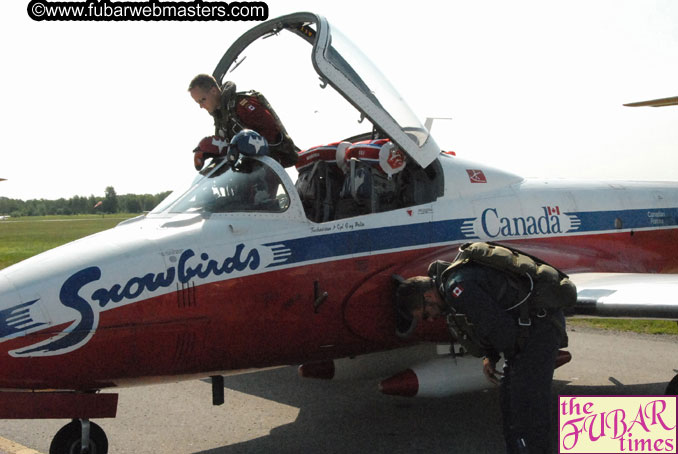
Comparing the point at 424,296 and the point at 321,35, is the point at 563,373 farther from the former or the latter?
the point at 321,35

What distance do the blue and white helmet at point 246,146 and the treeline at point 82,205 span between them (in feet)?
381

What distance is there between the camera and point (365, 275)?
5.21 metres

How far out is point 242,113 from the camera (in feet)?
19.0

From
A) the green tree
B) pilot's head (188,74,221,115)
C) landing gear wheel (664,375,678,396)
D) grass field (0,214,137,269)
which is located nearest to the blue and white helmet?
pilot's head (188,74,221,115)

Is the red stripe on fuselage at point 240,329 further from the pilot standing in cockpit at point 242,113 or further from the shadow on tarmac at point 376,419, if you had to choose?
the pilot standing in cockpit at point 242,113

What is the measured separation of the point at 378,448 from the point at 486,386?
1174 millimetres

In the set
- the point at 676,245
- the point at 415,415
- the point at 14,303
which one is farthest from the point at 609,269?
the point at 14,303

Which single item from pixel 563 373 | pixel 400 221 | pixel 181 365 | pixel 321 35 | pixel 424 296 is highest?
pixel 321 35

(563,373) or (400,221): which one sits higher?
(400,221)

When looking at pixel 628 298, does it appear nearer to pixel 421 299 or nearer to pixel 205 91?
pixel 421 299

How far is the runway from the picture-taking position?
17.6ft

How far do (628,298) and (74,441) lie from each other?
4.41 m

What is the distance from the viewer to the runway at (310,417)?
5.38 meters

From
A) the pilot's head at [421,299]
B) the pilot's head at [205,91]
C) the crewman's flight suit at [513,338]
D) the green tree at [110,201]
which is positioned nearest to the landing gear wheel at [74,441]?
the pilot's head at [421,299]
